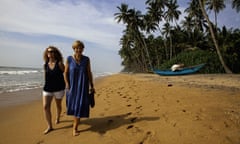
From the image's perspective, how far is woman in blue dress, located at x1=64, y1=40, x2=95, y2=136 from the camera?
3266mm

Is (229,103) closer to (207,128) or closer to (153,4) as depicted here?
(207,128)

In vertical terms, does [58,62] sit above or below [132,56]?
below

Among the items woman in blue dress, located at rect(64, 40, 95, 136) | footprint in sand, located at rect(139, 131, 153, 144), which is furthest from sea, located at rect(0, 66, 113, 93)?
footprint in sand, located at rect(139, 131, 153, 144)

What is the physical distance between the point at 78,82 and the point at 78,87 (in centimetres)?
9

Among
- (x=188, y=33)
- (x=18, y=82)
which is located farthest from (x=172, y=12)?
(x=18, y=82)

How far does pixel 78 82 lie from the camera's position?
10.8ft

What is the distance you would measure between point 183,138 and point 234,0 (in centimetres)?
2594

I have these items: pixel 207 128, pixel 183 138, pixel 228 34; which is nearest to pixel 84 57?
pixel 183 138

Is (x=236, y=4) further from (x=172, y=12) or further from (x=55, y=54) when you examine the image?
(x=55, y=54)

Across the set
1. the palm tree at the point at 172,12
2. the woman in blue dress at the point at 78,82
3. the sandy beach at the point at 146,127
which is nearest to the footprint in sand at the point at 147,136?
the sandy beach at the point at 146,127

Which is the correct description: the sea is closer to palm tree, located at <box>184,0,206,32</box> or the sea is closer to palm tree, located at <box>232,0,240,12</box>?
palm tree, located at <box>232,0,240,12</box>

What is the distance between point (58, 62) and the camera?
11.8 ft

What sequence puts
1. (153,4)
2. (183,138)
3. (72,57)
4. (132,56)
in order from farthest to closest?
1. (132,56)
2. (153,4)
3. (72,57)
4. (183,138)

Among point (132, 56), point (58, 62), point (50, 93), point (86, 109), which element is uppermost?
point (132, 56)
